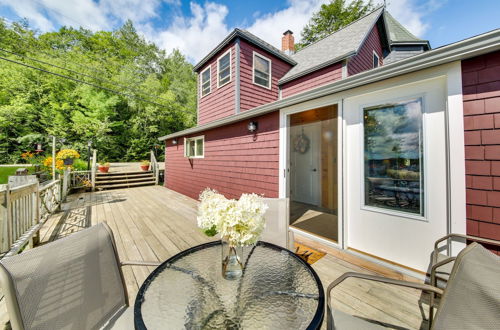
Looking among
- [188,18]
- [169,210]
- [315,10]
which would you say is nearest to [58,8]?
[188,18]

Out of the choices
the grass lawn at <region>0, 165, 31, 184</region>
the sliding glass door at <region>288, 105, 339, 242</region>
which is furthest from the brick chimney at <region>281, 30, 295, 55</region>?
the grass lawn at <region>0, 165, 31, 184</region>

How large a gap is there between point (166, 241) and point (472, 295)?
3.35 metres

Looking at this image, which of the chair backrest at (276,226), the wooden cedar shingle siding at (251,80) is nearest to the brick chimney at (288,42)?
the wooden cedar shingle siding at (251,80)

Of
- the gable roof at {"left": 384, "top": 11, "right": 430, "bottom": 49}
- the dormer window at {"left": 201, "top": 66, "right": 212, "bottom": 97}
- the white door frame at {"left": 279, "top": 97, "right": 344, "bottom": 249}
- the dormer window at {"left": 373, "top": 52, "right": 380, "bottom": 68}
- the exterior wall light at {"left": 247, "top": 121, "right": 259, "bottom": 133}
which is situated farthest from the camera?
the gable roof at {"left": 384, "top": 11, "right": 430, "bottom": 49}

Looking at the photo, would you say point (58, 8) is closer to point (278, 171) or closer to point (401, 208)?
point (278, 171)

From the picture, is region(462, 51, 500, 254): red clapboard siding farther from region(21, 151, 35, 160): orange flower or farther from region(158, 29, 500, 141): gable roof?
region(21, 151, 35, 160): orange flower

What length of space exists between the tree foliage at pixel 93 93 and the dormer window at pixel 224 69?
6422 millimetres

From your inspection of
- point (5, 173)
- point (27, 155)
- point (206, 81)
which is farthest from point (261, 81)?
point (27, 155)

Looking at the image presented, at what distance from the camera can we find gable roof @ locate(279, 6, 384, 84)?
5.41 meters

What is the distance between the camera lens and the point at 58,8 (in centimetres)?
814

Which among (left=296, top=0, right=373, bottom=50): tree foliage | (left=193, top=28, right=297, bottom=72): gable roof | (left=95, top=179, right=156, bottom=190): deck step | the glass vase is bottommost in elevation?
(left=95, top=179, right=156, bottom=190): deck step

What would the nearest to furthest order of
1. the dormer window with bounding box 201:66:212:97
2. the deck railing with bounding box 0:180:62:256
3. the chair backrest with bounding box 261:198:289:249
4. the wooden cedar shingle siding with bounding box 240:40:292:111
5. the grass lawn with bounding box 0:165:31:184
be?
the chair backrest with bounding box 261:198:289:249 < the deck railing with bounding box 0:180:62:256 < the wooden cedar shingle siding with bounding box 240:40:292:111 < the dormer window with bounding box 201:66:212:97 < the grass lawn with bounding box 0:165:31:184

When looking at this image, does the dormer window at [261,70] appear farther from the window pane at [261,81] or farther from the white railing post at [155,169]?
the white railing post at [155,169]

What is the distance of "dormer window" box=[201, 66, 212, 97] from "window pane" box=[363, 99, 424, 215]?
6.16m
